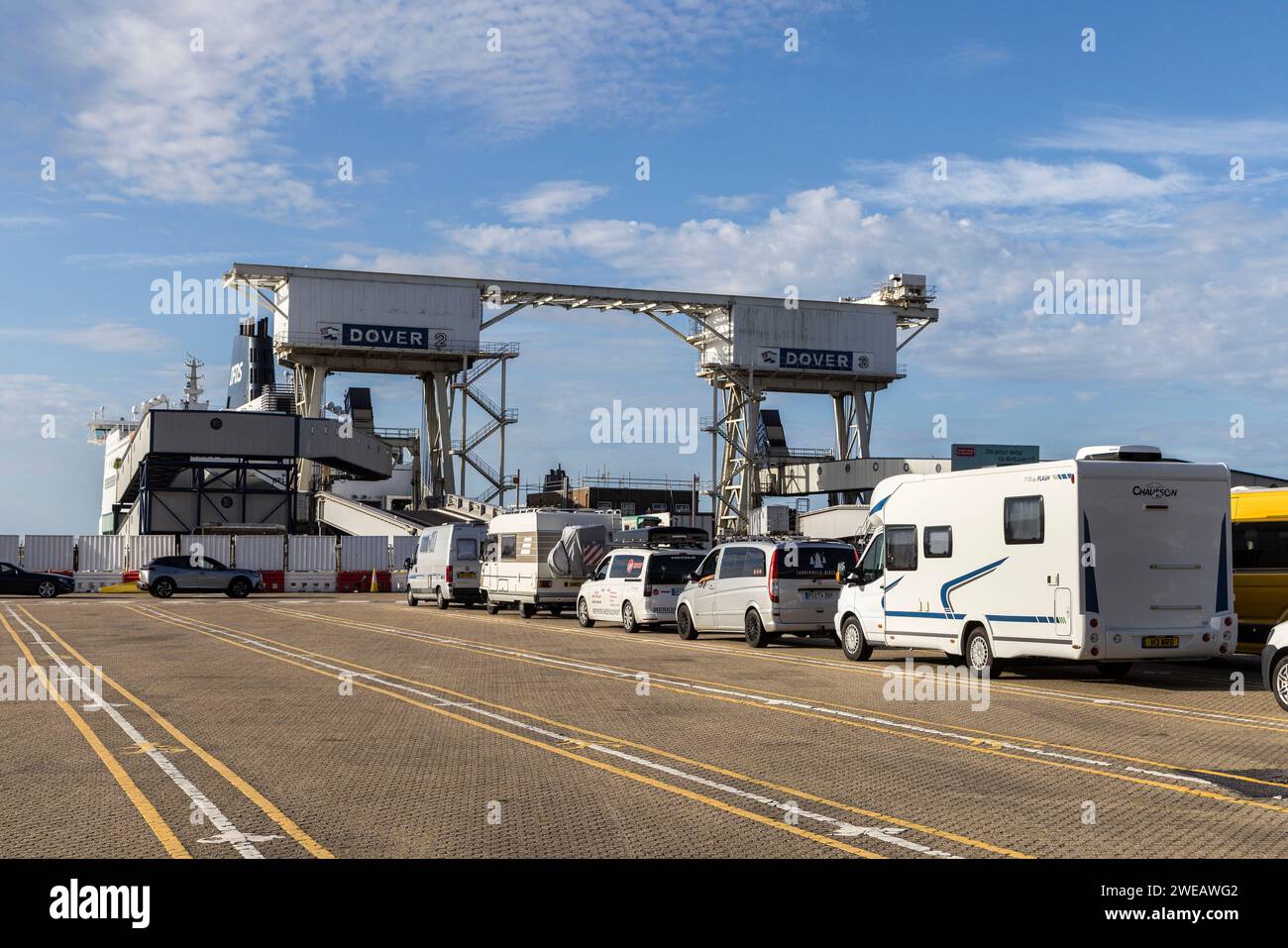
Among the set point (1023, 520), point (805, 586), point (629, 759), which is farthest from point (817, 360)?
point (629, 759)

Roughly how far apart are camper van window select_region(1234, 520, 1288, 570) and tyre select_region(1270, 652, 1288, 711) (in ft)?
17.1

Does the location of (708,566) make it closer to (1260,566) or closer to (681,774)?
(1260,566)

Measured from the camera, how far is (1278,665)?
14961mm

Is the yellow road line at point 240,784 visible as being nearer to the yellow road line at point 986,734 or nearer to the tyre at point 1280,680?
the yellow road line at point 986,734

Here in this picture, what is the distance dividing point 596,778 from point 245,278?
216ft

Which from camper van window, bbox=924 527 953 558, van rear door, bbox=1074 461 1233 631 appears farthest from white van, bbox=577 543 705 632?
van rear door, bbox=1074 461 1233 631

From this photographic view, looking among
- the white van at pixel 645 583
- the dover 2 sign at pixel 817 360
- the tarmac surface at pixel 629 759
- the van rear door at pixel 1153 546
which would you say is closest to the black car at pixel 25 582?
the white van at pixel 645 583

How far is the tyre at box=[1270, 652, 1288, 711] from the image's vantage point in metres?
14.8

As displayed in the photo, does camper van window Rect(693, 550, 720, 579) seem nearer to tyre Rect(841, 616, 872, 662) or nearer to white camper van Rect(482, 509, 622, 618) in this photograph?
tyre Rect(841, 616, 872, 662)

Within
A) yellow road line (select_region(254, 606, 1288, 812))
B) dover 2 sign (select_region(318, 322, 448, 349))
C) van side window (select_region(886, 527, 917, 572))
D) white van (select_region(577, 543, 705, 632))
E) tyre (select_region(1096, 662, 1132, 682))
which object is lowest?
yellow road line (select_region(254, 606, 1288, 812))
